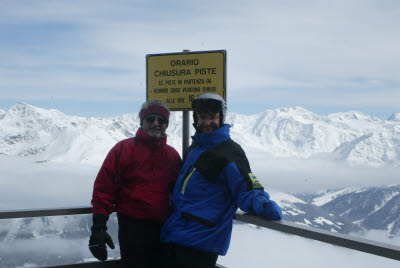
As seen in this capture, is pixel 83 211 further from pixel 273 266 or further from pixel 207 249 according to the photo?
pixel 273 266

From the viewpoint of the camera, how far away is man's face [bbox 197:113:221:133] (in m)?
3.33

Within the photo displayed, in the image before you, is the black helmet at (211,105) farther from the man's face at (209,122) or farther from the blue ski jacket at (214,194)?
the blue ski jacket at (214,194)

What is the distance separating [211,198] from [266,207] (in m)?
0.42

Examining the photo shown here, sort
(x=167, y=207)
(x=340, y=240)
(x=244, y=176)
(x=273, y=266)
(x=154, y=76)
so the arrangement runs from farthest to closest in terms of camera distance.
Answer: (x=154, y=76) < (x=273, y=266) < (x=167, y=207) < (x=244, y=176) < (x=340, y=240)

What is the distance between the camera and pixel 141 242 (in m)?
3.58

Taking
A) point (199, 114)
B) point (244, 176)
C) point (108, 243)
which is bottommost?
point (108, 243)

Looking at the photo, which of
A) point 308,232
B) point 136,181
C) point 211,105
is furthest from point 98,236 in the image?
point 308,232

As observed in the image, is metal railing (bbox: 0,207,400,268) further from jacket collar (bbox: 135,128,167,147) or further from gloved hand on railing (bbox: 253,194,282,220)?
jacket collar (bbox: 135,128,167,147)

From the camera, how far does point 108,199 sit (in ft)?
11.6

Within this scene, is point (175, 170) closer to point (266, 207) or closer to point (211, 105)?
point (211, 105)

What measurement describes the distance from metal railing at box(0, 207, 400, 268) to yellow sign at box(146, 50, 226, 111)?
65.6 inches

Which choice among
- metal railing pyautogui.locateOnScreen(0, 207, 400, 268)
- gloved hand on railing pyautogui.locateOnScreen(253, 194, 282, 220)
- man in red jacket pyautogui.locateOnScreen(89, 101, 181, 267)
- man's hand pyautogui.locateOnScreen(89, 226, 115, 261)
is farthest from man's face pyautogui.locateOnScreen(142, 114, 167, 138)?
gloved hand on railing pyautogui.locateOnScreen(253, 194, 282, 220)

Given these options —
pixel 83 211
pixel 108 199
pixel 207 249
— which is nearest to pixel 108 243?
pixel 108 199

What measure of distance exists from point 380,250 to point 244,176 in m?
1.02
